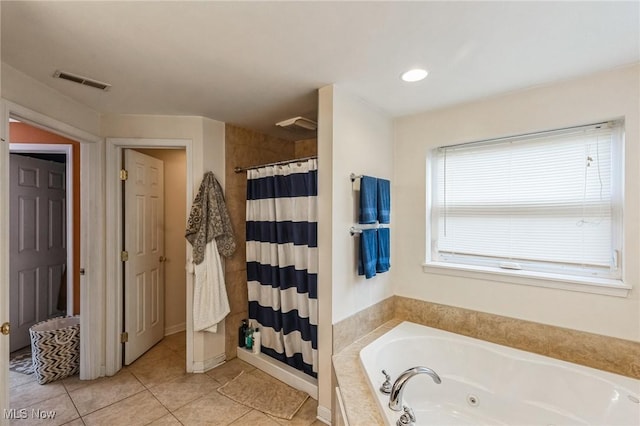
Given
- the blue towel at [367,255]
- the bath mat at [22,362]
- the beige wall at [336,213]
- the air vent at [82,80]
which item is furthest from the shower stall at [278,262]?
the bath mat at [22,362]

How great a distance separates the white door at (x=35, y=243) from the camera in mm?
2752

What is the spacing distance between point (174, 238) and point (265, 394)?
205cm

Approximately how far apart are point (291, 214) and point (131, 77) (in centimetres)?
137

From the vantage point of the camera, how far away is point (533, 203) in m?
1.93

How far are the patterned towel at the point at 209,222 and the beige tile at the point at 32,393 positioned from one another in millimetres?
1343

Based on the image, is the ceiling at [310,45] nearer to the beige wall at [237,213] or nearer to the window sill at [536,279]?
the beige wall at [237,213]

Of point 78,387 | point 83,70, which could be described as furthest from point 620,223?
point 78,387

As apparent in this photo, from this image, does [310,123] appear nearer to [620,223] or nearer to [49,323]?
[620,223]

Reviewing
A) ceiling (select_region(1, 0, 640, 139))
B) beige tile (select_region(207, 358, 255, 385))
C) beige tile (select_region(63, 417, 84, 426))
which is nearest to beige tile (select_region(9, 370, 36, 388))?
beige tile (select_region(63, 417, 84, 426))

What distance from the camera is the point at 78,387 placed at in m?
2.16

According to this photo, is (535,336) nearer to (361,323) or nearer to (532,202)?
(532,202)

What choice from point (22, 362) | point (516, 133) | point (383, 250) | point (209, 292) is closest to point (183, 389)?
point (209, 292)

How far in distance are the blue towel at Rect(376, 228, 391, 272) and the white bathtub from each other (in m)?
0.51

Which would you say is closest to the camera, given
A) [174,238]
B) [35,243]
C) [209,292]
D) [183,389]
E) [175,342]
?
[183,389]
